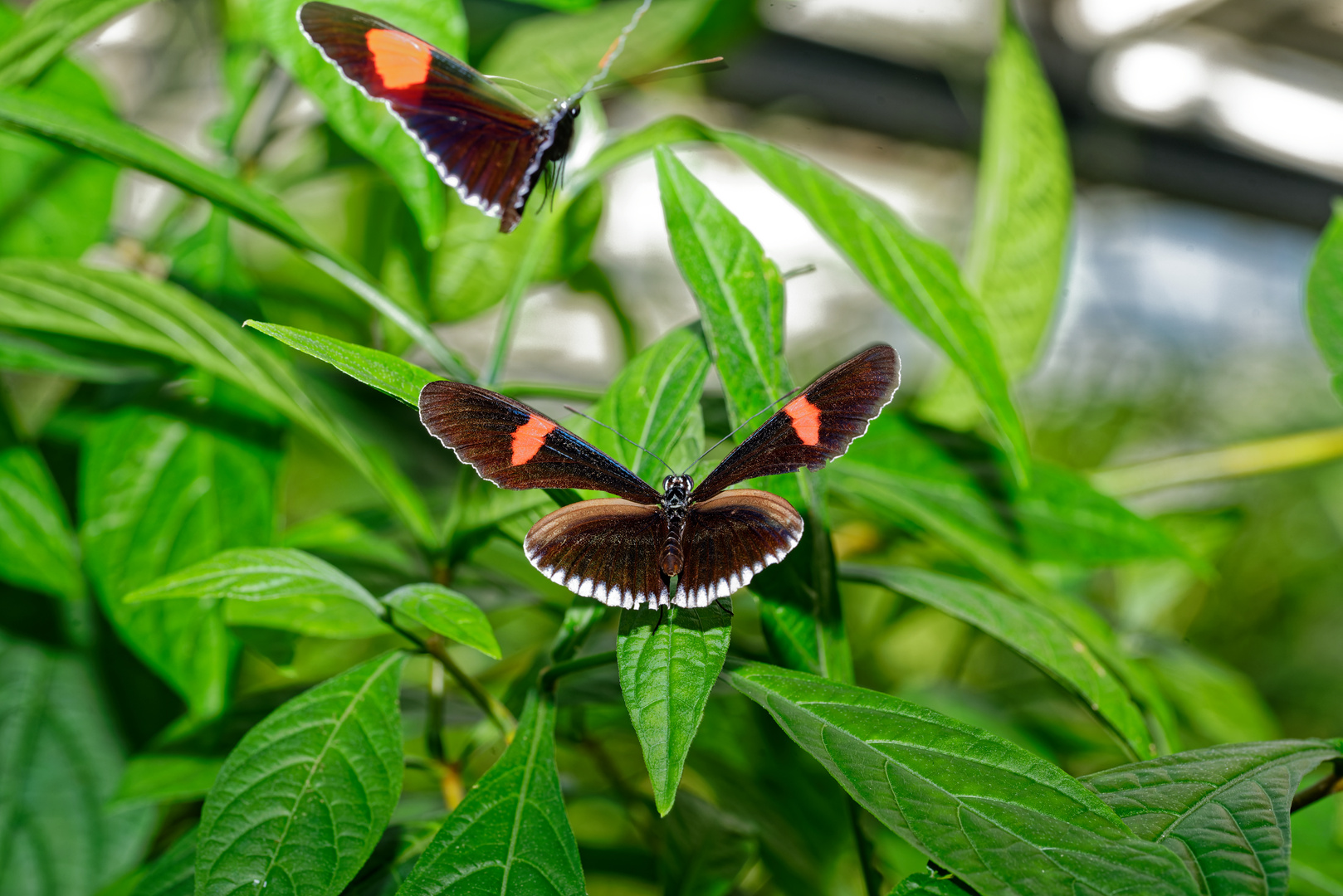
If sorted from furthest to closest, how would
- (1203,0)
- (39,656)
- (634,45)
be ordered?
(1203,0) < (634,45) < (39,656)

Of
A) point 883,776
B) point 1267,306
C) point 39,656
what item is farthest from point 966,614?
point 1267,306

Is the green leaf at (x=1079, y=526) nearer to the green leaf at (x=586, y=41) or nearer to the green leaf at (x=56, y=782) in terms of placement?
the green leaf at (x=586, y=41)

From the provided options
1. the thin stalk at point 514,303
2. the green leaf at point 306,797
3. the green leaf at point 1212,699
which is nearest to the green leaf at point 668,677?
the green leaf at point 306,797

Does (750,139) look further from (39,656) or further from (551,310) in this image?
(551,310)

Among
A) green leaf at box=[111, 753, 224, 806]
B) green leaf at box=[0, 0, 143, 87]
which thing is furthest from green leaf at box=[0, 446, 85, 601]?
green leaf at box=[0, 0, 143, 87]

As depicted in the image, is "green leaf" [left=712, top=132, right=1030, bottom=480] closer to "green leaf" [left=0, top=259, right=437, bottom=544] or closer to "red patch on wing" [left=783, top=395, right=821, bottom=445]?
"red patch on wing" [left=783, top=395, right=821, bottom=445]

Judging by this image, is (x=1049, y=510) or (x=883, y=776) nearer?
(x=883, y=776)
